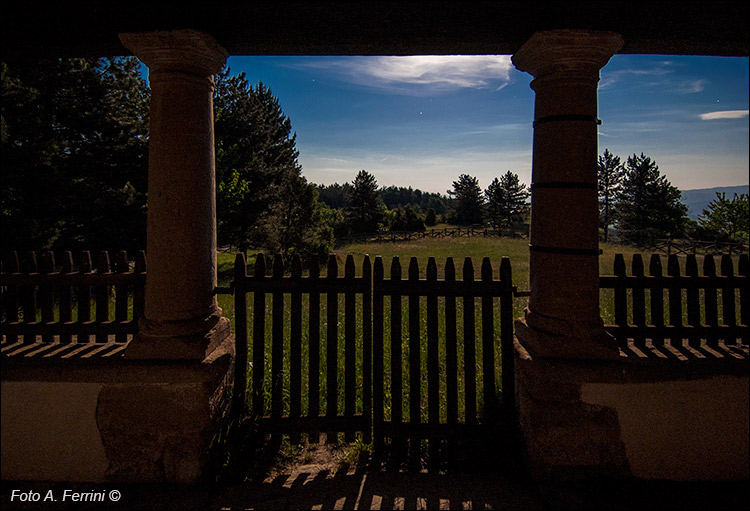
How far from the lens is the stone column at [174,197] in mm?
2791

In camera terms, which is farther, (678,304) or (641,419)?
(678,304)

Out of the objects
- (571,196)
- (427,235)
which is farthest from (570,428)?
(427,235)

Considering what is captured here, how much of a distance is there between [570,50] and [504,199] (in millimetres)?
67204

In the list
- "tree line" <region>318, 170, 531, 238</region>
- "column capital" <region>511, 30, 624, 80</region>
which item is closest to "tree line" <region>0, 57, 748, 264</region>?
"column capital" <region>511, 30, 624, 80</region>

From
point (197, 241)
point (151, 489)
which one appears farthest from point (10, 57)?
point (151, 489)

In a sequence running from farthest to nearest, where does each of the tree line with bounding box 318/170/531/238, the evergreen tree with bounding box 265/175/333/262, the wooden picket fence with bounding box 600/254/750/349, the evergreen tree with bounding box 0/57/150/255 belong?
the tree line with bounding box 318/170/531/238
the evergreen tree with bounding box 265/175/333/262
the evergreen tree with bounding box 0/57/150/255
the wooden picket fence with bounding box 600/254/750/349

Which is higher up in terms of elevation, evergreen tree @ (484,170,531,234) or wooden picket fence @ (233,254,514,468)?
evergreen tree @ (484,170,531,234)

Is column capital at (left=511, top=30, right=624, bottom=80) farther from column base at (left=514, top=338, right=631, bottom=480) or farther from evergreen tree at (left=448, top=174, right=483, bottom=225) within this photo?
evergreen tree at (left=448, top=174, right=483, bottom=225)

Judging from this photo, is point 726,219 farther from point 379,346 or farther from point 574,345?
point 379,346

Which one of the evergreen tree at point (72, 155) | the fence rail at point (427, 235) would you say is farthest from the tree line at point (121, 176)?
the fence rail at point (427, 235)

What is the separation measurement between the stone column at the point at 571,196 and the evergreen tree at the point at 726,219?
1376 inches

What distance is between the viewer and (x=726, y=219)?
1282 inches

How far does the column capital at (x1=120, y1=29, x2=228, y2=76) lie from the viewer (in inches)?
108

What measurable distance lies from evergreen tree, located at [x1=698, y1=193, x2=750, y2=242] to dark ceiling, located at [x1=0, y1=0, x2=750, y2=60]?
3450 cm
